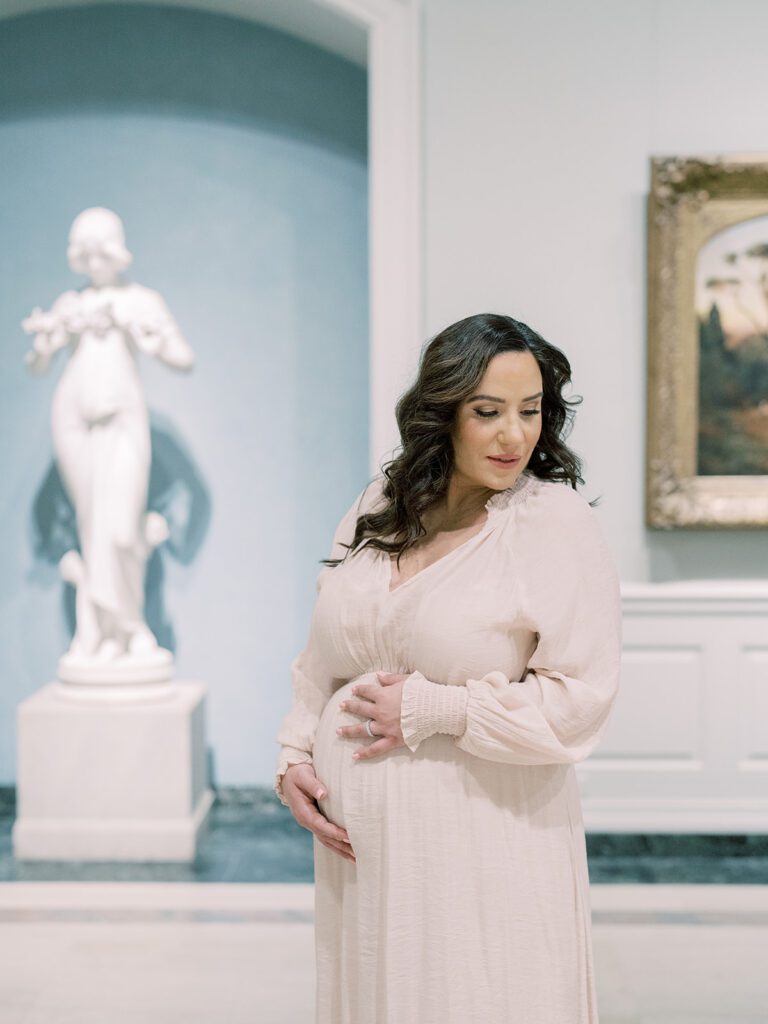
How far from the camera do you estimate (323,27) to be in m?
4.70

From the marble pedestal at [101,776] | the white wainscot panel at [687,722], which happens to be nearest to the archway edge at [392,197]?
the white wainscot panel at [687,722]

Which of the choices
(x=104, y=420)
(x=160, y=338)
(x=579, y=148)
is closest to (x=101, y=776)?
(x=104, y=420)

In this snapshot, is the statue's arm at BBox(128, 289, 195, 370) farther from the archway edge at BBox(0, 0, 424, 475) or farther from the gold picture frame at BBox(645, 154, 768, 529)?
the gold picture frame at BBox(645, 154, 768, 529)

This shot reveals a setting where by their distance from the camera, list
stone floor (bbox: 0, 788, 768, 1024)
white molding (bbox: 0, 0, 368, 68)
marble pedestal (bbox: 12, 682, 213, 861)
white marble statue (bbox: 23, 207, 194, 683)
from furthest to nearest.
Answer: white molding (bbox: 0, 0, 368, 68) < white marble statue (bbox: 23, 207, 194, 683) < marble pedestal (bbox: 12, 682, 213, 861) < stone floor (bbox: 0, 788, 768, 1024)

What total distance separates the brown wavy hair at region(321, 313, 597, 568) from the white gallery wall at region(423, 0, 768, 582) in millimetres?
2243

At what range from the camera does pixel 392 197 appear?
4230mm

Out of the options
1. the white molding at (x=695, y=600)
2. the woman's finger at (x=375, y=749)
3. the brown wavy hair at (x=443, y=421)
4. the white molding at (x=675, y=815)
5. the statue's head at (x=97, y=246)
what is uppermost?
the statue's head at (x=97, y=246)

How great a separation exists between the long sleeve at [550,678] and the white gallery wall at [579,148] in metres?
2.46

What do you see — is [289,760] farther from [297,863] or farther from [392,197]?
[392,197]

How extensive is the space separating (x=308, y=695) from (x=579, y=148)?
2.88 metres

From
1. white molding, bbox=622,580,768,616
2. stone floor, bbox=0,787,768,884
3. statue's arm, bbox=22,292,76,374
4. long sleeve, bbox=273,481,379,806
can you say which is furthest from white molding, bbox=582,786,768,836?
statue's arm, bbox=22,292,76,374

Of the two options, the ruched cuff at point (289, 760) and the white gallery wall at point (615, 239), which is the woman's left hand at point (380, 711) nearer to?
the ruched cuff at point (289, 760)

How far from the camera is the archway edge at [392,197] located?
13.8 feet

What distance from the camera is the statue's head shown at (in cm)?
437
